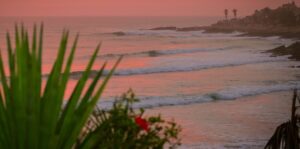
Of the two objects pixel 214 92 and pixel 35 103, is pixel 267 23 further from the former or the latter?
pixel 35 103

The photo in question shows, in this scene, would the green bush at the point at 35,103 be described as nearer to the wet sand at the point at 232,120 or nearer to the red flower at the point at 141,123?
the red flower at the point at 141,123

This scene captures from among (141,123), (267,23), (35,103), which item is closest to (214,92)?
(141,123)

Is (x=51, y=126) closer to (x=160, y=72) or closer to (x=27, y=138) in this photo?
(x=27, y=138)

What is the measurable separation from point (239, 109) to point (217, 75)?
1153 cm

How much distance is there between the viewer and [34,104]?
1553 millimetres


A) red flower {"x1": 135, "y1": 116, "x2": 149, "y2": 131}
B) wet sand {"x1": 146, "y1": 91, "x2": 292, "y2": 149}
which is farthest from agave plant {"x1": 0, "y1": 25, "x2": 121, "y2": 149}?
wet sand {"x1": 146, "y1": 91, "x2": 292, "y2": 149}

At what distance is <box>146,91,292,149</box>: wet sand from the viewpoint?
10.7 meters

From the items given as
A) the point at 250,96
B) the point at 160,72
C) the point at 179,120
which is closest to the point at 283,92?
the point at 250,96

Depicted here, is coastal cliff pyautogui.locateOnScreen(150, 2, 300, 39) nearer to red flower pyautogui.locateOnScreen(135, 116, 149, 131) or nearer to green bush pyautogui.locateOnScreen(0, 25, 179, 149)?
red flower pyautogui.locateOnScreen(135, 116, 149, 131)

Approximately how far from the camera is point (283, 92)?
1908 cm

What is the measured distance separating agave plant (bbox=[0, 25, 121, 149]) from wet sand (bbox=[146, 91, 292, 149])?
8678mm

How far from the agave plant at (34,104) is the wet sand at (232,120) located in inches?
342

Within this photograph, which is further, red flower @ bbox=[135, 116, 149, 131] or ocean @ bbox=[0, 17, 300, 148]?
ocean @ bbox=[0, 17, 300, 148]

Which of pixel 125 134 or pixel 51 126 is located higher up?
pixel 51 126
